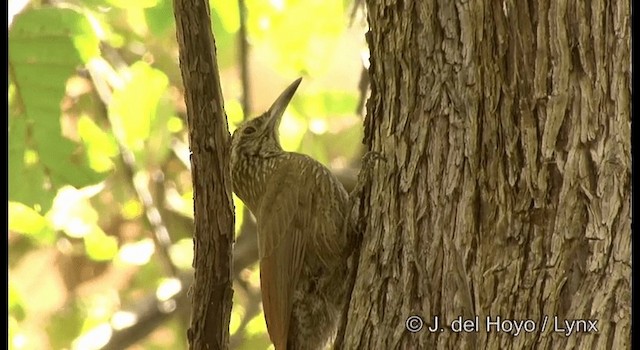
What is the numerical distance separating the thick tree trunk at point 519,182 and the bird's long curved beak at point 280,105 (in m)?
0.53

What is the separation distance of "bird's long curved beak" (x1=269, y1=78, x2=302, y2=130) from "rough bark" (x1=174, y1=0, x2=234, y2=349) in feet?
0.75

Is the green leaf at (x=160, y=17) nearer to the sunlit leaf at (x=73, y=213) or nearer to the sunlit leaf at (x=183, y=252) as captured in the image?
the sunlit leaf at (x=73, y=213)

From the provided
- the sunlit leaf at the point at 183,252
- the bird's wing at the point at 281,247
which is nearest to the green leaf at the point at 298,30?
the bird's wing at the point at 281,247

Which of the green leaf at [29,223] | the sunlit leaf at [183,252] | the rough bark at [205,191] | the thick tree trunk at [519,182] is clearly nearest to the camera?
the thick tree trunk at [519,182]

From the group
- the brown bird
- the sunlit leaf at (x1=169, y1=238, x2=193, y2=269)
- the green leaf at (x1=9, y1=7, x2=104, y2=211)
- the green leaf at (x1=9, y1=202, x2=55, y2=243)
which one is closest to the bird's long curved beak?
the brown bird

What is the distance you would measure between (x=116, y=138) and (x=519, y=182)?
1.27 m

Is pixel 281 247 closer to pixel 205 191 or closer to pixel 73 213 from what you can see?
pixel 205 191

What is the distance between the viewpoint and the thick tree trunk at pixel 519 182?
1.86 m

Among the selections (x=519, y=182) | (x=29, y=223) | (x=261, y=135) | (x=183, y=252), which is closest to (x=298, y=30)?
(x=261, y=135)

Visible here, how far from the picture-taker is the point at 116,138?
2.41 meters

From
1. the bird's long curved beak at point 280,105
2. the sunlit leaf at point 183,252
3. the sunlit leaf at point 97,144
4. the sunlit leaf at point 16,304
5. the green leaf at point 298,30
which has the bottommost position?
the sunlit leaf at point 16,304

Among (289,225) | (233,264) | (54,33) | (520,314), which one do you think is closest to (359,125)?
(289,225)

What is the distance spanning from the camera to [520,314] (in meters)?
1.86

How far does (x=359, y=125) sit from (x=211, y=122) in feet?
1.45
